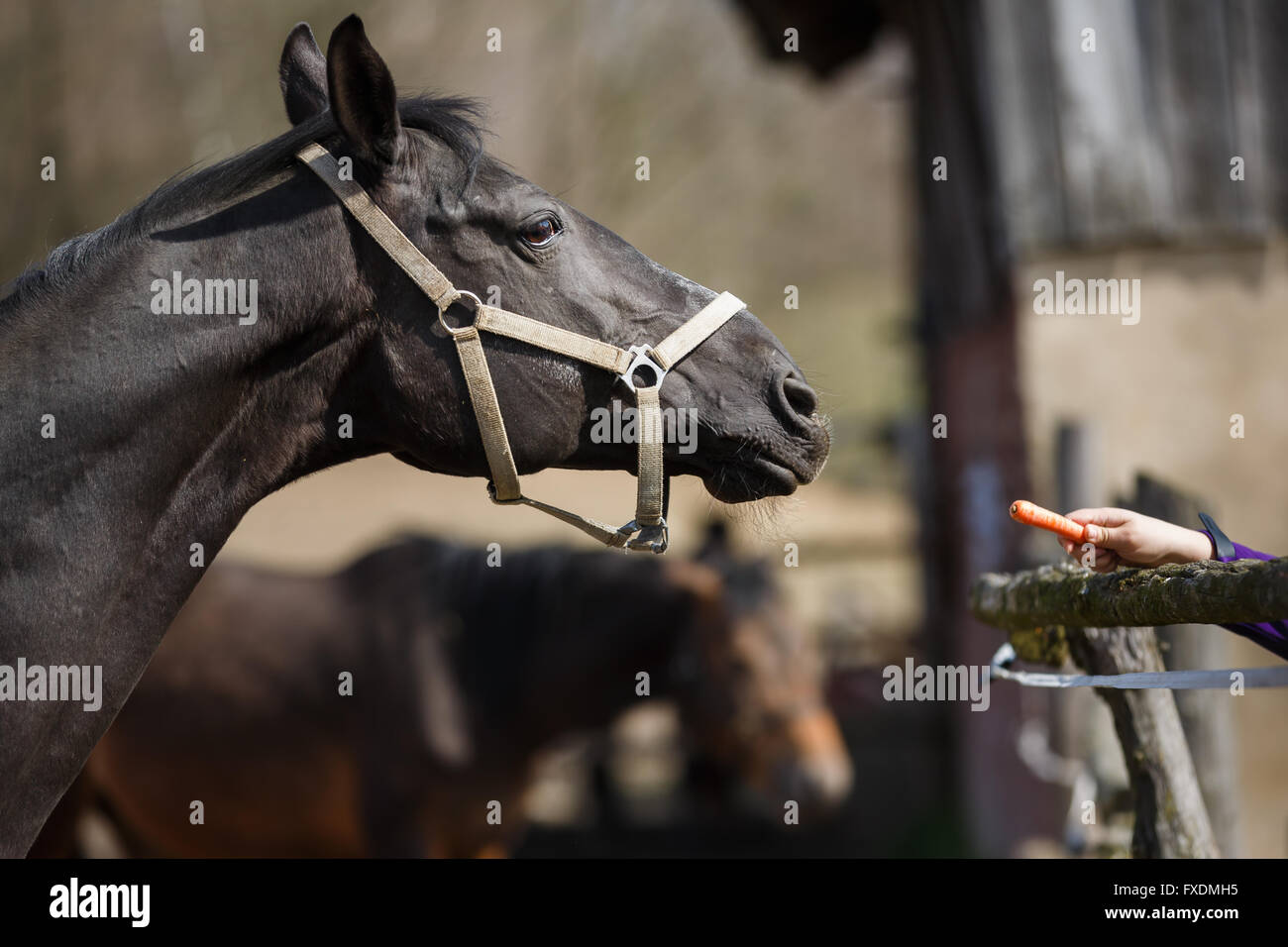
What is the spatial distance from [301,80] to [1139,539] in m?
1.83

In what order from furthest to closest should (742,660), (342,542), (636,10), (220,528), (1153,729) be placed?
(342,542) → (636,10) → (742,660) → (1153,729) → (220,528)

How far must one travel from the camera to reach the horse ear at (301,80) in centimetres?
221

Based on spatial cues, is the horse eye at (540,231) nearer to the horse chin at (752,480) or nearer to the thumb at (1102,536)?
the horse chin at (752,480)

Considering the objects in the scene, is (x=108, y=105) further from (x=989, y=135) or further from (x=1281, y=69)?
(x=1281, y=69)

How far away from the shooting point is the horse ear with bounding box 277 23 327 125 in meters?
2.21

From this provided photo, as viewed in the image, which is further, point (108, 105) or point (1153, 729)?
point (108, 105)

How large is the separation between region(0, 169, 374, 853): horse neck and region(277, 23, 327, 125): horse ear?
1.17ft

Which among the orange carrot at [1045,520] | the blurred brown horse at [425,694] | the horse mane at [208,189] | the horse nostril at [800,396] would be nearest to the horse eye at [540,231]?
the horse mane at [208,189]

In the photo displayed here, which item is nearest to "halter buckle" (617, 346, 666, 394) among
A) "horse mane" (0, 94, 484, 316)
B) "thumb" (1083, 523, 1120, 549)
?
"horse mane" (0, 94, 484, 316)

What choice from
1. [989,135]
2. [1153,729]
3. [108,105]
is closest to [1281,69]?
[989,135]

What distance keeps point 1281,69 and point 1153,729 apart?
4521mm

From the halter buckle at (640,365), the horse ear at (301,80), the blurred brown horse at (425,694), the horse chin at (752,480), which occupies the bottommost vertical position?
the blurred brown horse at (425,694)

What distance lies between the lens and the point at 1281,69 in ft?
17.6

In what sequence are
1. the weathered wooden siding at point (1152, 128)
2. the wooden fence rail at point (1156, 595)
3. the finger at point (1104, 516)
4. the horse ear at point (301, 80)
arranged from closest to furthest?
the wooden fence rail at point (1156, 595) < the finger at point (1104, 516) < the horse ear at point (301, 80) < the weathered wooden siding at point (1152, 128)
